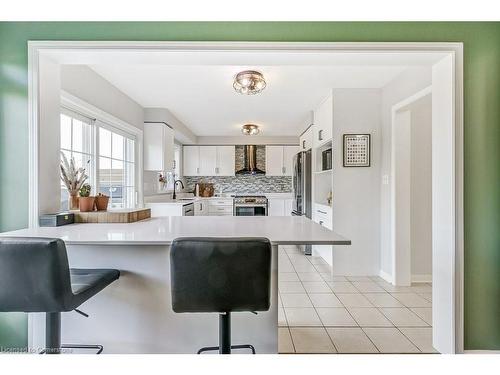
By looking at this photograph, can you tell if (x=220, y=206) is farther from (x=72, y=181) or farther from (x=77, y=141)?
(x=72, y=181)

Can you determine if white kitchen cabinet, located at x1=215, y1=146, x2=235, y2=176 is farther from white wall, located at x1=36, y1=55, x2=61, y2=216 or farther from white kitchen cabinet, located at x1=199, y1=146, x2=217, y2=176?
white wall, located at x1=36, y1=55, x2=61, y2=216

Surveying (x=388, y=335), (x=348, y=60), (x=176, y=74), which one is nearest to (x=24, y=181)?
(x=176, y=74)

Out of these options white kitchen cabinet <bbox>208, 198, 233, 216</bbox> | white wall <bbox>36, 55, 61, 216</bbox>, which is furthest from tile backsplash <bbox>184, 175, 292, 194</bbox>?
white wall <bbox>36, 55, 61, 216</bbox>

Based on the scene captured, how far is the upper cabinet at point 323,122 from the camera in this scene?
383 cm

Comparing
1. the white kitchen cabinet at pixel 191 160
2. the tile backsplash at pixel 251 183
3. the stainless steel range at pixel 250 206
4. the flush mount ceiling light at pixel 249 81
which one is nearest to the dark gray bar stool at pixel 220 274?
the flush mount ceiling light at pixel 249 81

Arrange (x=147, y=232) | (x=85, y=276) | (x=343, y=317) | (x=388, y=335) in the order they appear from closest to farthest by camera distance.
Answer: (x=85, y=276)
(x=147, y=232)
(x=388, y=335)
(x=343, y=317)

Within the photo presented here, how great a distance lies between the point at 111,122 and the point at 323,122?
2.74 m

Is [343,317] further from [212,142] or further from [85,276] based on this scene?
[212,142]

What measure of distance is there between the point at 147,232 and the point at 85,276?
37cm

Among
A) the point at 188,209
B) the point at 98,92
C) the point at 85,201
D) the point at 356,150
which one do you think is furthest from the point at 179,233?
the point at 188,209

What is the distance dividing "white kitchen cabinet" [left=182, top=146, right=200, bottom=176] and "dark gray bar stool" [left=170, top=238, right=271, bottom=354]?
5808 millimetres

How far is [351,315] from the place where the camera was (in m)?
2.63

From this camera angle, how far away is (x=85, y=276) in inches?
60.6

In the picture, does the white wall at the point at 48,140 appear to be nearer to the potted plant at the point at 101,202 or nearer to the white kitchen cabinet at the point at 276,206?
the potted plant at the point at 101,202
